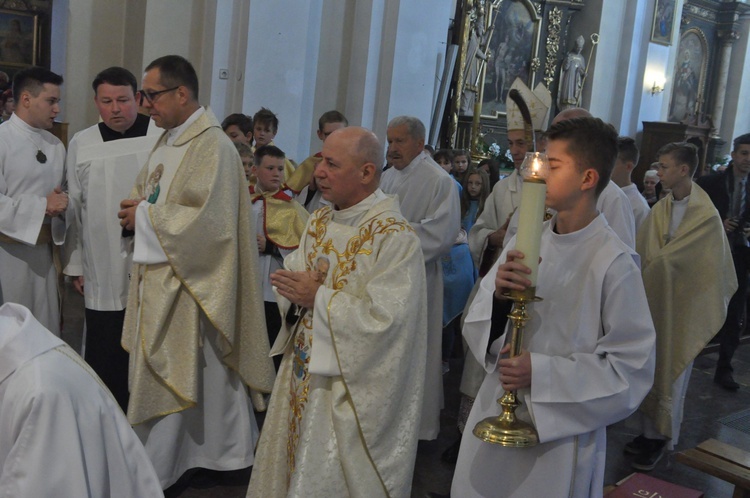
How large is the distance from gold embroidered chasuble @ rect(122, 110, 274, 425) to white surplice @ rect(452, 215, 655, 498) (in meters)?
1.46

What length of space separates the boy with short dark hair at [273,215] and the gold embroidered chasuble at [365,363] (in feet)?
5.31

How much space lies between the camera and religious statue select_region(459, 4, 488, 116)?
1312cm

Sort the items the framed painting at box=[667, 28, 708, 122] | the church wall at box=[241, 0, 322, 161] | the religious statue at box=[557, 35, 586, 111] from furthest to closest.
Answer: the framed painting at box=[667, 28, 708, 122], the religious statue at box=[557, 35, 586, 111], the church wall at box=[241, 0, 322, 161]

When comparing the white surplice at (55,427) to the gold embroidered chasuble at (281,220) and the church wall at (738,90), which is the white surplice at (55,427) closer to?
the gold embroidered chasuble at (281,220)

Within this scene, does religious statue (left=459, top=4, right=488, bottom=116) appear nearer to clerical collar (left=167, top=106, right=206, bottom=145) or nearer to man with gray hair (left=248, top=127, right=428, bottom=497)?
clerical collar (left=167, top=106, right=206, bottom=145)

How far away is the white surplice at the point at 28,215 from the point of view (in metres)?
3.96

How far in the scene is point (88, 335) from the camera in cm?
407

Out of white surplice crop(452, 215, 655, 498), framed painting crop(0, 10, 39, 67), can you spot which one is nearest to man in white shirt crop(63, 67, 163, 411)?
white surplice crop(452, 215, 655, 498)

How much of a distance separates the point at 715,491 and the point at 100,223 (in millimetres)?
3792

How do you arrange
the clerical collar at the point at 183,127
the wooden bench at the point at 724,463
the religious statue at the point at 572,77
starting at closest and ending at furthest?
the wooden bench at the point at 724,463, the clerical collar at the point at 183,127, the religious statue at the point at 572,77

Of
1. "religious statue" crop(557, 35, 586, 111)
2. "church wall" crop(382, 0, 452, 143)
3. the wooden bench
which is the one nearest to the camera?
the wooden bench

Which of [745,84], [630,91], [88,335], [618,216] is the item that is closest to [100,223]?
[88,335]

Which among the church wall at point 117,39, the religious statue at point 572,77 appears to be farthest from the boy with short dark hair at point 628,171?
the religious statue at point 572,77

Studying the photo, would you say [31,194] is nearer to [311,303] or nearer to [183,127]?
[183,127]
